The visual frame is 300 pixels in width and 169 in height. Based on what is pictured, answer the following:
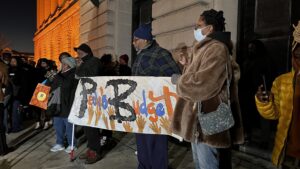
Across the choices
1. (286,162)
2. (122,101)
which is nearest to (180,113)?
(286,162)

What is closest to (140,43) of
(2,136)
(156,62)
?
(156,62)

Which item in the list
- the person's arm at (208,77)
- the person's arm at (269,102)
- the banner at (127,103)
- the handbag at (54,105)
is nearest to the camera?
the person's arm at (208,77)

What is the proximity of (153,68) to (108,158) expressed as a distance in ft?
6.88

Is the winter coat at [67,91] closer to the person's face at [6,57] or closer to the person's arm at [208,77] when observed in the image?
the person's arm at [208,77]

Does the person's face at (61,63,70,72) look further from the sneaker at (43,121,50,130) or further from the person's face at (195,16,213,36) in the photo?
the person's face at (195,16,213,36)

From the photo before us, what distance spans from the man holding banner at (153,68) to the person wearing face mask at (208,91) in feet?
3.65

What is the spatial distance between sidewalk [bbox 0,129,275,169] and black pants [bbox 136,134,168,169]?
0.74 meters

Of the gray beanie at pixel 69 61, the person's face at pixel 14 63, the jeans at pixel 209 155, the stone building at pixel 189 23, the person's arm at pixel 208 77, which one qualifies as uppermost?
the stone building at pixel 189 23

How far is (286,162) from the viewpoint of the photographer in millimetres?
2734

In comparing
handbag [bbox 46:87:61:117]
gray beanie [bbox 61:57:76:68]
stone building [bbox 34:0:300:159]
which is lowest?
handbag [bbox 46:87:61:117]

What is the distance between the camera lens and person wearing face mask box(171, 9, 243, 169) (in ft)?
7.97

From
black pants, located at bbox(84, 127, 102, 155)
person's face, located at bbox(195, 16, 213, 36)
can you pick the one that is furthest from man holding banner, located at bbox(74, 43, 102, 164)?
person's face, located at bbox(195, 16, 213, 36)

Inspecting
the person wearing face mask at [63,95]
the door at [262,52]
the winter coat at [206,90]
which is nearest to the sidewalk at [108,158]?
the person wearing face mask at [63,95]

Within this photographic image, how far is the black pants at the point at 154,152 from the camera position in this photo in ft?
12.7
